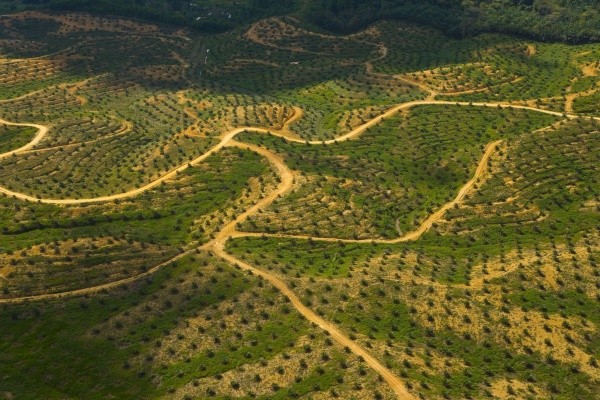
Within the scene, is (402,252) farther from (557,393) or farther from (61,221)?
(61,221)

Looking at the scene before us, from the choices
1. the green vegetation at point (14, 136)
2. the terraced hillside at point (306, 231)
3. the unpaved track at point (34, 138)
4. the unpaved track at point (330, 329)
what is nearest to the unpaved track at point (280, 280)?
the unpaved track at point (330, 329)

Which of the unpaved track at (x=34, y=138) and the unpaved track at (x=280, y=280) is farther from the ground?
the unpaved track at (x=34, y=138)

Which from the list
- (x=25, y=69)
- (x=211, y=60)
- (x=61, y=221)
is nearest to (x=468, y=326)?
(x=61, y=221)

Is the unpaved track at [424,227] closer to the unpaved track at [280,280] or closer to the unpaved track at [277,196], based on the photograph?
the unpaved track at [277,196]

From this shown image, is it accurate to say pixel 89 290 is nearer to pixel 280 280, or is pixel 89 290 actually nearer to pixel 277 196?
pixel 280 280

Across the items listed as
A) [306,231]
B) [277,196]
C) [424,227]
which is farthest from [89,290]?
[424,227]

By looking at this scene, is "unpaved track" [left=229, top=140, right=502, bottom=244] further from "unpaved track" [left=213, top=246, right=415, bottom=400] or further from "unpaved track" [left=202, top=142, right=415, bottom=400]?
"unpaved track" [left=213, top=246, right=415, bottom=400]

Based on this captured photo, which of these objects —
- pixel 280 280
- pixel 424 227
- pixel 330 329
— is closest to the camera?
pixel 330 329

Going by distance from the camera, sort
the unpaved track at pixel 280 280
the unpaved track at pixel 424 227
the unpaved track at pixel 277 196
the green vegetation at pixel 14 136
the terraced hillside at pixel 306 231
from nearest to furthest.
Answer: the unpaved track at pixel 280 280
the terraced hillside at pixel 306 231
the unpaved track at pixel 277 196
the unpaved track at pixel 424 227
the green vegetation at pixel 14 136

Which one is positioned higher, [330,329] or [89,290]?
[330,329]
